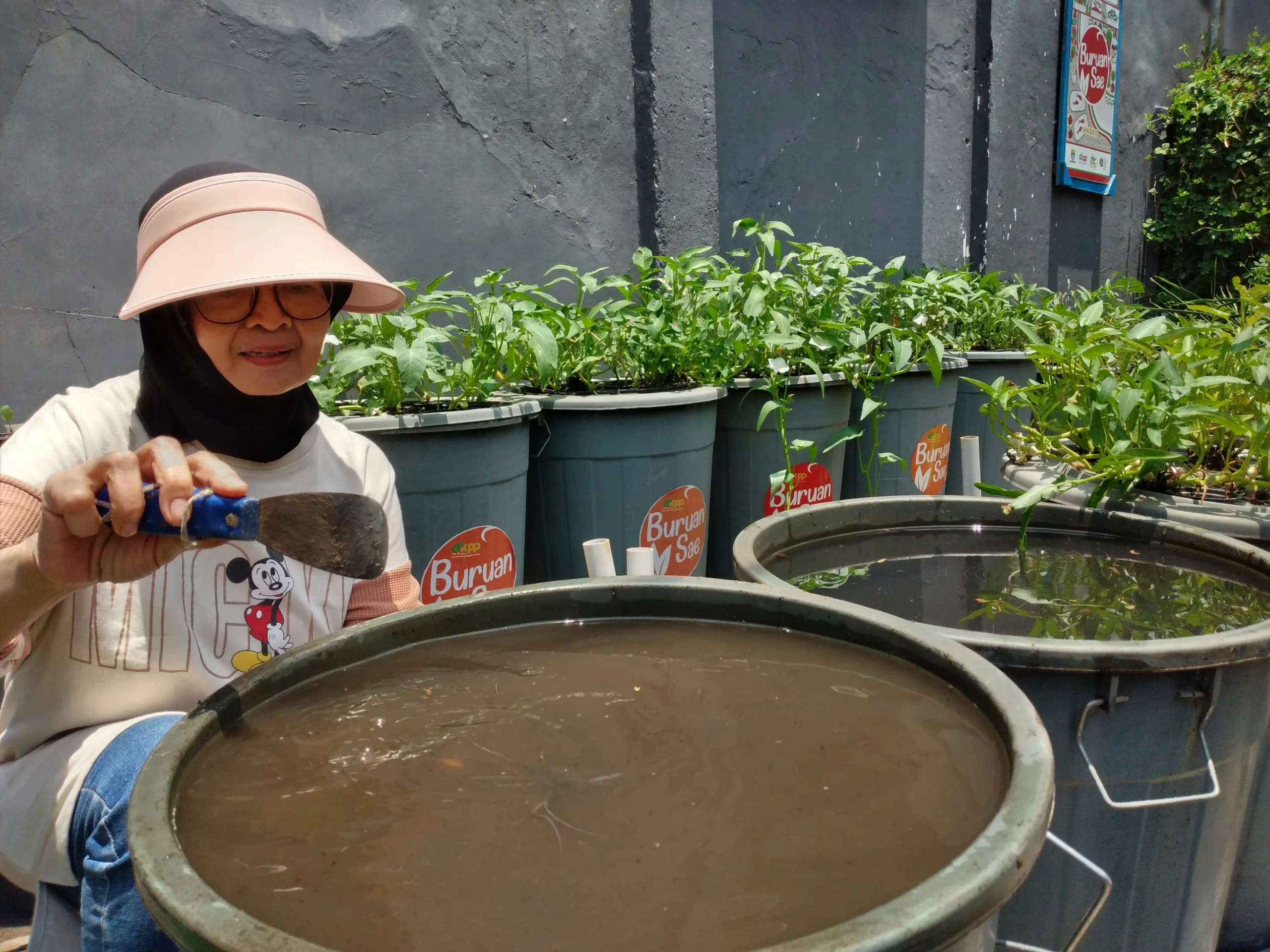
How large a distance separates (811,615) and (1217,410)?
1.08 meters

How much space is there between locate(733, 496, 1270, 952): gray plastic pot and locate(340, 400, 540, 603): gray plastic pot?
94 cm

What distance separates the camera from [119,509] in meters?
0.96

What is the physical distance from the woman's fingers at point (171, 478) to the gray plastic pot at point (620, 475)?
5.13 ft

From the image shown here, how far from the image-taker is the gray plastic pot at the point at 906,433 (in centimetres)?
344

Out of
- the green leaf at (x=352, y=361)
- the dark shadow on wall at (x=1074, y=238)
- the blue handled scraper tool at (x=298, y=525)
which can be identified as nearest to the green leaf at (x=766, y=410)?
the green leaf at (x=352, y=361)

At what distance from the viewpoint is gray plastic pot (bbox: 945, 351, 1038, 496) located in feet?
13.3

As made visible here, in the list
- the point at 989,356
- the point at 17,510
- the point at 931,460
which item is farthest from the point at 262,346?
the point at 989,356

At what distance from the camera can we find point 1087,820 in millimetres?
1245

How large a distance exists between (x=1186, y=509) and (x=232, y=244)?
1615 millimetres

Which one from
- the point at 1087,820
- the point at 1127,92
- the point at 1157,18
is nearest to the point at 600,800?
the point at 1087,820

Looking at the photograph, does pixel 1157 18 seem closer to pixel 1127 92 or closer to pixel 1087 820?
pixel 1127 92

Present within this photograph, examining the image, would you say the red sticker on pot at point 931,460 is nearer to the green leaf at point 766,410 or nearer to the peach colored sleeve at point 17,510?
the green leaf at point 766,410

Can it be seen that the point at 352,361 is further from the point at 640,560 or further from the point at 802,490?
the point at 802,490

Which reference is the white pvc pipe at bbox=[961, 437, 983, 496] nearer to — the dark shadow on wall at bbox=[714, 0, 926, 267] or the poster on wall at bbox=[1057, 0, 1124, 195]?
the dark shadow on wall at bbox=[714, 0, 926, 267]
